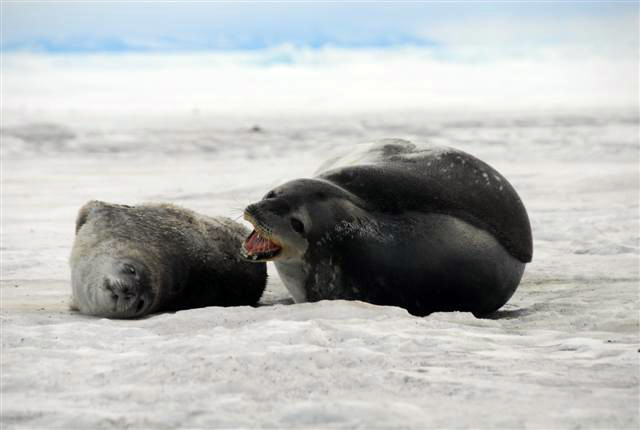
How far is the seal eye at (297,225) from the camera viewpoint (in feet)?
18.7

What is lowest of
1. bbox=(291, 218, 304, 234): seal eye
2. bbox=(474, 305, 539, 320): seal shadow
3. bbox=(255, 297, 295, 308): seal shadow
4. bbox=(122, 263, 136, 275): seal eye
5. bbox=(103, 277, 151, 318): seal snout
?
bbox=(255, 297, 295, 308): seal shadow

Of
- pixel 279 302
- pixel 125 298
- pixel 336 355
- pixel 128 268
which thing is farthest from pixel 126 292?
pixel 336 355

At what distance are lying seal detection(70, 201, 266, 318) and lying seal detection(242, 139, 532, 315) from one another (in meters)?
0.47

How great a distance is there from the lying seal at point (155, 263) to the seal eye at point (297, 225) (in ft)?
2.37

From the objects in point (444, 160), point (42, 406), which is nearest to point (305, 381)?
point (42, 406)

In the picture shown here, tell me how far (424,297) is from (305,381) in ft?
6.79

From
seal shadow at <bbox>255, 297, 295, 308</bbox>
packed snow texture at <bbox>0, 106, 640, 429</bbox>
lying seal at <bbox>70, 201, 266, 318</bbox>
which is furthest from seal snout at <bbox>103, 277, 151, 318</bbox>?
seal shadow at <bbox>255, 297, 295, 308</bbox>

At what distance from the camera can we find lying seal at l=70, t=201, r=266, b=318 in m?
5.62

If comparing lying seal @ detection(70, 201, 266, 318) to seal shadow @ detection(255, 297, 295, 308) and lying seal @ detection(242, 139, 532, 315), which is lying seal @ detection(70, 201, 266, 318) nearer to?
seal shadow @ detection(255, 297, 295, 308)

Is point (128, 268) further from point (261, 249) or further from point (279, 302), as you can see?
point (279, 302)

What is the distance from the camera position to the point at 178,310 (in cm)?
594

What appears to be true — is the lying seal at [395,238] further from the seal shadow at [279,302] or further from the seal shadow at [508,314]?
the seal shadow at [279,302]

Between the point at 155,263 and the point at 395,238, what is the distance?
4.62ft

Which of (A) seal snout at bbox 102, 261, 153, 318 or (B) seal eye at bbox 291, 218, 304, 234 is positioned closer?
(A) seal snout at bbox 102, 261, 153, 318
